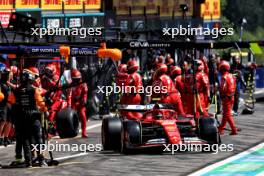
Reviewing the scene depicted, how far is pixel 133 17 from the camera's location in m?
36.5

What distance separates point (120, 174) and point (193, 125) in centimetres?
341

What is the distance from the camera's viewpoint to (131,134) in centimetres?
1672

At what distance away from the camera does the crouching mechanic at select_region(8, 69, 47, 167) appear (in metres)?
15.1

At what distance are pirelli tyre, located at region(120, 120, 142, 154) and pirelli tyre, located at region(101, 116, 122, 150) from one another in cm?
17

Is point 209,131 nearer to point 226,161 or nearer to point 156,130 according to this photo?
point 156,130

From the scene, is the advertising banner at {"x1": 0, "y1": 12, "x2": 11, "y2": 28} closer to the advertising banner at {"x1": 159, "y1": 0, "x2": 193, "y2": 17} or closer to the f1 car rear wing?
the f1 car rear wing

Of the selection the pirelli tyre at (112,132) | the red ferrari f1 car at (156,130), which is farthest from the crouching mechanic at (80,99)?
the pirelli tyre at (112,132)

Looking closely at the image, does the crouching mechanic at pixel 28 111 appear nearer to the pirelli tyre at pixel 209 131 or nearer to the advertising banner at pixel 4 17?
the pirelli tyre at pixel 209 131

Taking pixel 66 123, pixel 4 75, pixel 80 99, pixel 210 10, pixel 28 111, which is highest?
pixel 210 10

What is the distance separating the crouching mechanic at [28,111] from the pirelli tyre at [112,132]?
2.20 metres

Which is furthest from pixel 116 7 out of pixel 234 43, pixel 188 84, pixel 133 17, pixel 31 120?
pixel 31 120

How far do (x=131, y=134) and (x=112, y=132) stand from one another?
61 centimetres

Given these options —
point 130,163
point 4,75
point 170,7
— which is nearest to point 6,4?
point 4,75

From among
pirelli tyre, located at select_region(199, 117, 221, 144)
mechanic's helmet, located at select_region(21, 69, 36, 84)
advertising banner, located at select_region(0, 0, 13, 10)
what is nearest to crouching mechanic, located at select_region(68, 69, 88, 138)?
pirelli tyre, located at select_region(199, 117, 221, 144)
